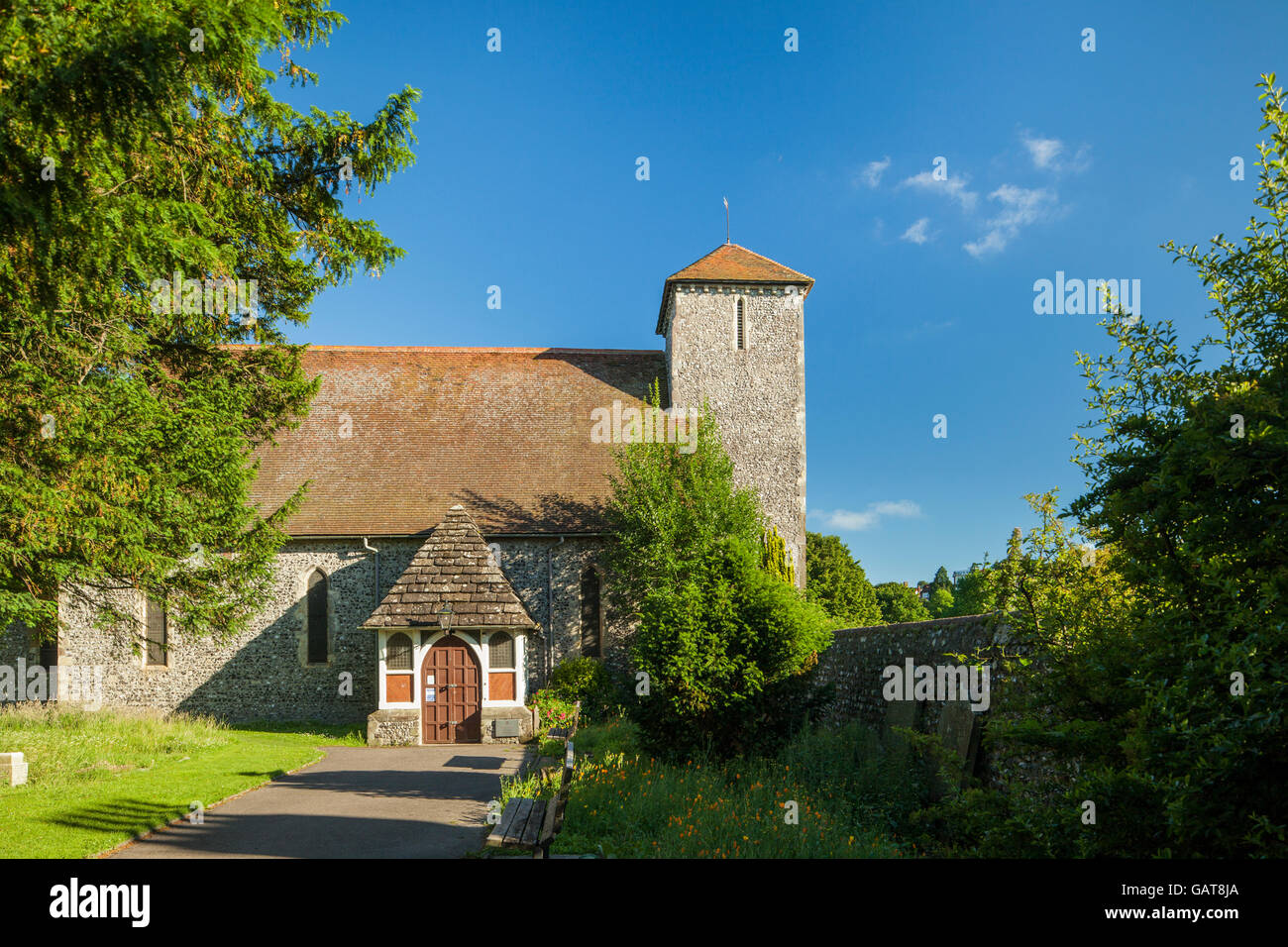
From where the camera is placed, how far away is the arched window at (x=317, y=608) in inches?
808

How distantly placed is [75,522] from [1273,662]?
41.4 ft

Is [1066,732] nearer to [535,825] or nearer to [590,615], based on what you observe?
[535,825]

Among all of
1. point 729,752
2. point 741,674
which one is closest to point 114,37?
point 741,674

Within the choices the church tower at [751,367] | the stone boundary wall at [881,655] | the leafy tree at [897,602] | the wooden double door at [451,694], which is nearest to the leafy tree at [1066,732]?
the stone boundary wall at [881,655]

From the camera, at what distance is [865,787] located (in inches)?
371

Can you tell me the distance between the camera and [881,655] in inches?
457

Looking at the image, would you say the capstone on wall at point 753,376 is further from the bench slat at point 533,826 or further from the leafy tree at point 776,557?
the bench slat at point 533,826

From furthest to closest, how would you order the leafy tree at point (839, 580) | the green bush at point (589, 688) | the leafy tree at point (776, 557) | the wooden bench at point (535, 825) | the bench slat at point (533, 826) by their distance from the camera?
the leafy tree at point (839, 580) < the leafy tree at point (776, 557) < the green bush at point (589, 688) < the bench slat at point (533, 826) < the wooden bench at point (535, 825)

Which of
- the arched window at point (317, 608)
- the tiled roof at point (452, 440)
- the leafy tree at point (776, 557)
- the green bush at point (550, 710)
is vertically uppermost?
the tiled roof at point (452, 440)

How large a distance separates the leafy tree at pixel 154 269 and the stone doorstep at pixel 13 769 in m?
2.19

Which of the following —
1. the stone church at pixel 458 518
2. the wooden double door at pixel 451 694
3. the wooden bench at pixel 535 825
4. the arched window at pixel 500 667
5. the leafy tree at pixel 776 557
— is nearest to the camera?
the wooden bench at pixel 535 825

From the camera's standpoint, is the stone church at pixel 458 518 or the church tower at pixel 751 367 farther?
the church tower at pixel 751 367

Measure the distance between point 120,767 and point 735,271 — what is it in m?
20.1

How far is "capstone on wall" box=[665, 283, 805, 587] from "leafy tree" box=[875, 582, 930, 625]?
137 ft
